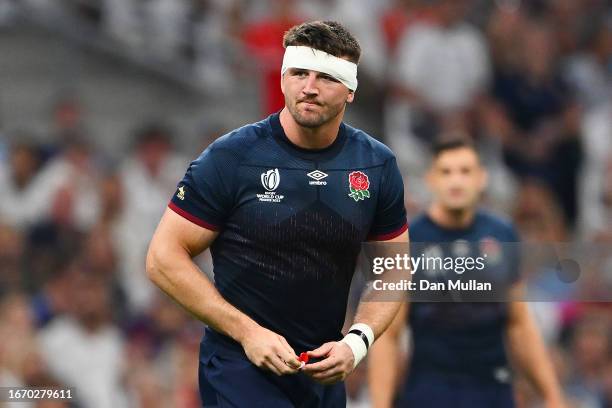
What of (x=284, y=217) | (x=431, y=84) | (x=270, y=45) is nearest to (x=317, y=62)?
(x=284, y=217)

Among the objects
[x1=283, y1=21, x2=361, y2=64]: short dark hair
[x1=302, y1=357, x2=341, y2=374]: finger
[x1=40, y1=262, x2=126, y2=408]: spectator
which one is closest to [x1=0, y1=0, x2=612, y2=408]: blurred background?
[x1=40, y1=262, x2=126, y2=408]: spectator

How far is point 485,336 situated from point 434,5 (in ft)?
21.3

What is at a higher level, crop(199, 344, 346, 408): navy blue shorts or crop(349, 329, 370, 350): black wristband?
crop(349, 329, 370, 350): black wristband

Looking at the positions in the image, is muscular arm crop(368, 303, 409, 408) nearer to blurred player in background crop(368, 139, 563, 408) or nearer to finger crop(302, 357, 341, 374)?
blurred player in background crop(368, 139, 563, 408)

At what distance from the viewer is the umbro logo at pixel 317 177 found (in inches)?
230

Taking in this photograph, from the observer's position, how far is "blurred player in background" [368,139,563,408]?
788 centimetres

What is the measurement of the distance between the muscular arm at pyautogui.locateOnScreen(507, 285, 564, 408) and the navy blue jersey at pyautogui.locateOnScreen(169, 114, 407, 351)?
7.19 ft

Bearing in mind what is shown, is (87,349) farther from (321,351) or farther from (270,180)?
(321,351)

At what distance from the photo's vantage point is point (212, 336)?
19.7 ft

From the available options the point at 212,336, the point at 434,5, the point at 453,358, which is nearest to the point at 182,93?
the point at 434,5

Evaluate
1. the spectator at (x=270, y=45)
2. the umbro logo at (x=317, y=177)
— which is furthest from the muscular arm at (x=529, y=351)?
the spectator at (x=270, y=45)

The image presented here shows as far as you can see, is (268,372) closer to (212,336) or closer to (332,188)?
(212,336)

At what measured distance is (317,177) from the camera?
5855 mm

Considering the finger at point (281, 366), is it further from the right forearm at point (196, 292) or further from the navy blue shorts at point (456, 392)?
the navy blue shorts at point (456, 392)
